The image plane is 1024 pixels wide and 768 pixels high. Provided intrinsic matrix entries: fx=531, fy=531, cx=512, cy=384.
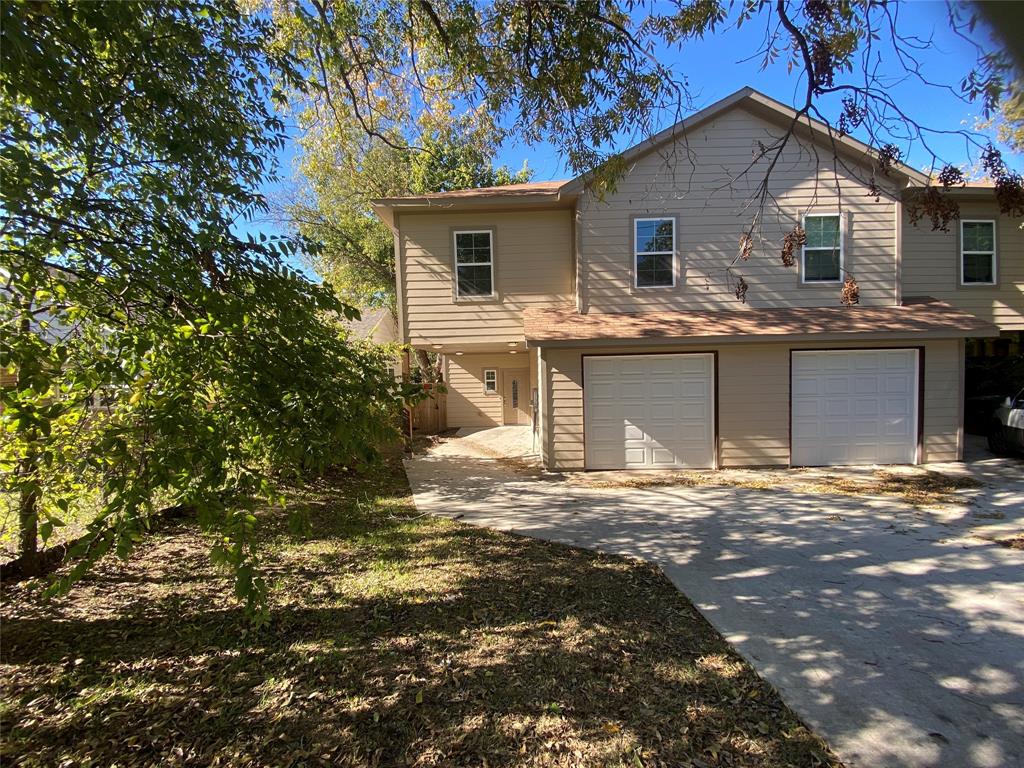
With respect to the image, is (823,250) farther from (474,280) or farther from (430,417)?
(430,417)

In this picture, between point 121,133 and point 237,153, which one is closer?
point 121,133

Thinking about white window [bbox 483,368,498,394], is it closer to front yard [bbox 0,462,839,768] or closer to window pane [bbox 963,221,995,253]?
front yard [bbox 0,462,839,768]

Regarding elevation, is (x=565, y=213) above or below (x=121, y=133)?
above

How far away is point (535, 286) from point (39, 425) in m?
9.41

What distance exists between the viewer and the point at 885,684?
3061 mm

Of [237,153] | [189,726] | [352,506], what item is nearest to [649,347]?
[352,506]

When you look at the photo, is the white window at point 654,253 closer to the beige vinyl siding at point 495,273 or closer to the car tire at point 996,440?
the beige vinyl siding at point 495,273

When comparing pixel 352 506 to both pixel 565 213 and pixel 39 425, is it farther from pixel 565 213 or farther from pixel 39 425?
pixel 565 213

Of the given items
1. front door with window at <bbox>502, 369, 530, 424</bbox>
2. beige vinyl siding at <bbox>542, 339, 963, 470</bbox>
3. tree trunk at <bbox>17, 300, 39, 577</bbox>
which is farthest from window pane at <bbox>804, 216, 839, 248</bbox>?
tree trunk at <bbox>17, 300, 39, 577</bbox>

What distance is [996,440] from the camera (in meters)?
10.0

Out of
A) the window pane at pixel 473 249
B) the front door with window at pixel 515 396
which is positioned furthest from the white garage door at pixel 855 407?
the front door with window at pixel 515 396

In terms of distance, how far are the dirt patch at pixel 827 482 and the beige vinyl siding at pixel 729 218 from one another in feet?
10.7

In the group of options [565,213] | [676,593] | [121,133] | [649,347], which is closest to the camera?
[121,133]

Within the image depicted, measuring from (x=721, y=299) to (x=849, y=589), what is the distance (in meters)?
6.84
